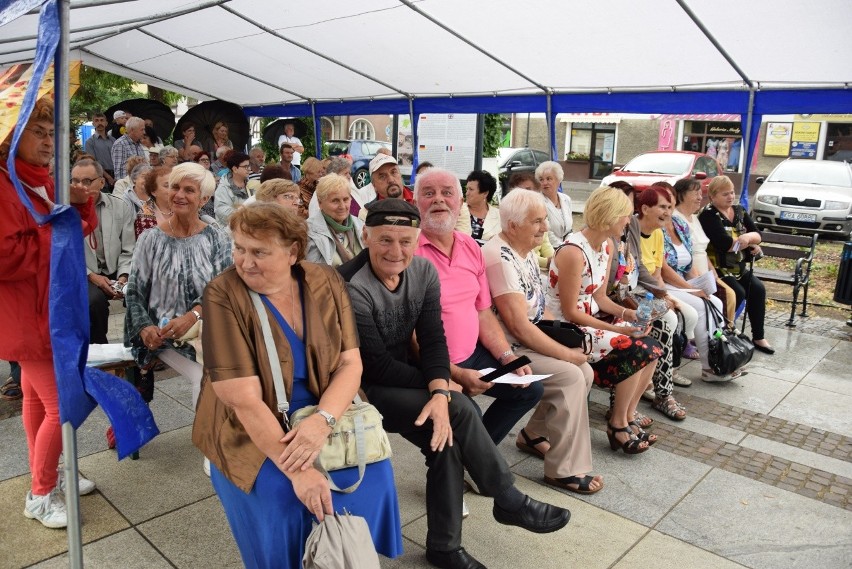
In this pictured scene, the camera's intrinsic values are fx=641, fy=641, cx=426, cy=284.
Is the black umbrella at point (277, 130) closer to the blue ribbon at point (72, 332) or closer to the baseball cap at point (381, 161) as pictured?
the baseball cap at point (381, 161)

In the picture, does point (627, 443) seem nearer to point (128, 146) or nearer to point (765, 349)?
point (765, 349)

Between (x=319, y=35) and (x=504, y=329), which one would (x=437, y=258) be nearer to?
→ (x=504, y=329)

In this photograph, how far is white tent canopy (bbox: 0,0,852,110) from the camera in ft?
18.9

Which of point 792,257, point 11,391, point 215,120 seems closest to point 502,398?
point 11,391

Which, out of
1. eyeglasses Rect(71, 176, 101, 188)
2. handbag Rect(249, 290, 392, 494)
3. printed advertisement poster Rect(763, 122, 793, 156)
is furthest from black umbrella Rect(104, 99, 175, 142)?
printed advertisement poster Rect(763, 122, 793, 156)

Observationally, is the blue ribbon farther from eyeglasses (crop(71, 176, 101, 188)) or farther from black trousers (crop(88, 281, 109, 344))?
eyeglasses (crop(71, 176, 101, 188))

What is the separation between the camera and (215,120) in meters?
12.2

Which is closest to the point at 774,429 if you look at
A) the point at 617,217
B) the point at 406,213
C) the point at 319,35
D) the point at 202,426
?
the point at 617,217

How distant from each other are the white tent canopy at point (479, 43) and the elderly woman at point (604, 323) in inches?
112

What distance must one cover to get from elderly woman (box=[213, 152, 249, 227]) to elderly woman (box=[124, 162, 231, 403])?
2865mm

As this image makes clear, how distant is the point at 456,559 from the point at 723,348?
318 cm

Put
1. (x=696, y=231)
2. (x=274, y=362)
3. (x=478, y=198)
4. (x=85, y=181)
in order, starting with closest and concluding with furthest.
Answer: (x=274, y=362), (x=85, y=181), (x=696, y=231), (x=478, y=198)

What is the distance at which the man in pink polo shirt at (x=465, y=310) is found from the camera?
125 inches

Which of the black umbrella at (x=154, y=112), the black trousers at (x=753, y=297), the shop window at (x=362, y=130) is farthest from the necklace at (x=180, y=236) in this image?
the shop window at (x=362, y=130)
